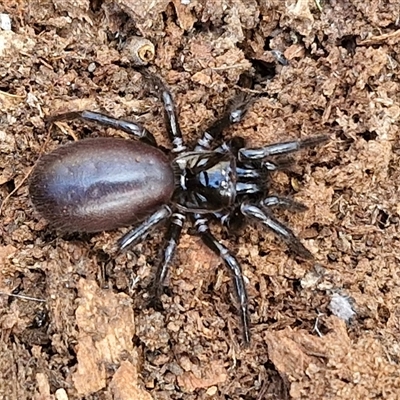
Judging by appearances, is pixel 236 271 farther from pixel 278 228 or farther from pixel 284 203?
pixel 284 203

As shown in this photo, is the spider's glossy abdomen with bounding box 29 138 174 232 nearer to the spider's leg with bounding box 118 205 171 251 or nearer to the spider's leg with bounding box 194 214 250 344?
the spider's leg with bounding box 118 205 171 251

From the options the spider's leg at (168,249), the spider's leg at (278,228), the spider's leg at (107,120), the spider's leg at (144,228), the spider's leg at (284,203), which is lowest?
the spider's leg at (168,249)

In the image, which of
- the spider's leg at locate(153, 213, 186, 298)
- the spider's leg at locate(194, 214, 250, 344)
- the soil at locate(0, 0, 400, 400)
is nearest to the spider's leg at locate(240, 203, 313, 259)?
the soil at locate(0, 0, 400, 400)

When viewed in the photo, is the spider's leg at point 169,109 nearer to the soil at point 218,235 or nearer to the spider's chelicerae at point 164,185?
the spider's chelicerae at point 164,185

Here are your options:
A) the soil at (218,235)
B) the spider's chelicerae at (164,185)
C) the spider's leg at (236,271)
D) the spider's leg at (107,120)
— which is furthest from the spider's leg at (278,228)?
the spider's leg at (107,120)

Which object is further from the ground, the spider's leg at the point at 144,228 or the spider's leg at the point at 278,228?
the spider's leg at the point at 278,228

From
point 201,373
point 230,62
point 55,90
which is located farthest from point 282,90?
point 201,373

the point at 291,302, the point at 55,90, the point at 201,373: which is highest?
the point at 55,90

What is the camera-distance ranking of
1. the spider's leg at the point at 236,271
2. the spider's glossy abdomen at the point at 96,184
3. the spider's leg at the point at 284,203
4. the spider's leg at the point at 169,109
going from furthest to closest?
the spider's leg at the point at 169,109 < the spider's leg at the point at 284,203 < the spider's leg at the point at 236,271 < the spider's glossy abdomen at the point at 96,184

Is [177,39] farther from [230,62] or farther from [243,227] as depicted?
[243,227]
